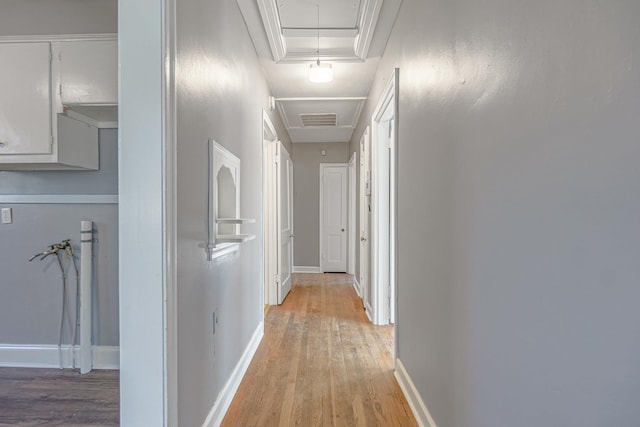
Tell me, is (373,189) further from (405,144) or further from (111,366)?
(111,366)

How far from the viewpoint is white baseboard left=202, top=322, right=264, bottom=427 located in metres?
1.81

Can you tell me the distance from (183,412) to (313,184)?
5.55 metres

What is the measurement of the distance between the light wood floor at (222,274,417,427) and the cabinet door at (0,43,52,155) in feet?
6.68

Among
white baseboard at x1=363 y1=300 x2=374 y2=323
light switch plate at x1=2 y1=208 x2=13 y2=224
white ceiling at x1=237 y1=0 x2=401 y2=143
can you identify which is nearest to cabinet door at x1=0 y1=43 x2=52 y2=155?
light switch plate at x1=2 y1=208 x2=13 y2=224

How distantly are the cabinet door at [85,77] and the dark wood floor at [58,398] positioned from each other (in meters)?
1.86

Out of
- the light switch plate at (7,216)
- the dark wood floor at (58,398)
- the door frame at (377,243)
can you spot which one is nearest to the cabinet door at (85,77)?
the light switch plate at (7,216)

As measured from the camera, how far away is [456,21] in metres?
1.43

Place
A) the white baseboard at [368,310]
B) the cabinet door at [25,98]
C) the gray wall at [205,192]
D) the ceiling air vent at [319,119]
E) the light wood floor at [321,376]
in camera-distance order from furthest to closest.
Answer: the ceiling air vent at [319,119]
the white baseboard at [368,310]
the cabinet door at [25,98]
the light wood floor at [321,376]
the gray wall at [205,192]

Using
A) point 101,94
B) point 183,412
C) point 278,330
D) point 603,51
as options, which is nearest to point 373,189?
point 278,330

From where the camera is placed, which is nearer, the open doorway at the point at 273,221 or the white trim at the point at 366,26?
the white trim at the point at 366,26

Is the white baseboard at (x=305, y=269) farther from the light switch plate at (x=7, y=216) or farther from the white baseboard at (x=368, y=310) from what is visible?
the light switch plate at (x=7, y=216)

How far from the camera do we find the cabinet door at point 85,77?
2.27 meters

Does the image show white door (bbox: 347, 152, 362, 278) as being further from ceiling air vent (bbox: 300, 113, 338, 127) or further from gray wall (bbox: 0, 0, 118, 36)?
gray wall (bbox: 0, 0, 118, 36)

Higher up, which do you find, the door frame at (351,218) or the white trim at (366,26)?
the white trim at (366,26)
